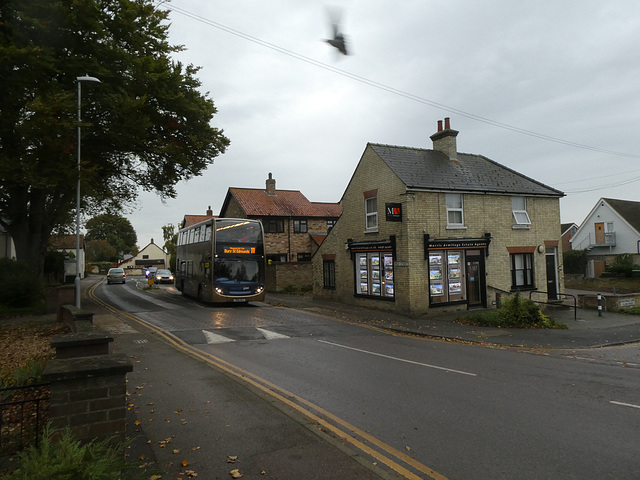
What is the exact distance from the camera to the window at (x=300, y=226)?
41344 millimetres

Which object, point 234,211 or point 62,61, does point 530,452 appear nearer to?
point 62,61

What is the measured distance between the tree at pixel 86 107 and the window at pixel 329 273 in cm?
860

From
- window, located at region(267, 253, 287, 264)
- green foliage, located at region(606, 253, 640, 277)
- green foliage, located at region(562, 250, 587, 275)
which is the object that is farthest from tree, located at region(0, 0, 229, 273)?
green foliage, located at region(562, 250, 587, 275)

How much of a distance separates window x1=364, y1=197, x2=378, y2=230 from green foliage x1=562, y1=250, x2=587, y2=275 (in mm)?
30946

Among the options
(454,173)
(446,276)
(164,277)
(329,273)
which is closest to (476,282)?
(446,276)

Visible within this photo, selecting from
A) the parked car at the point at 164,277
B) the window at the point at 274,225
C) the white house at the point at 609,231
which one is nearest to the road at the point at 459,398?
the window at the point at 274,225

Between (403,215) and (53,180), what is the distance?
13953 millimetres

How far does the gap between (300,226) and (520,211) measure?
2366 cm

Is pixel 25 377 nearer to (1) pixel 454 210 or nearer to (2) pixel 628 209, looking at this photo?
(1) pixel 454 210

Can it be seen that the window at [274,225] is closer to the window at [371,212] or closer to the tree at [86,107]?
the tree at [86,107]

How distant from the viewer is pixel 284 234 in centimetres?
4069

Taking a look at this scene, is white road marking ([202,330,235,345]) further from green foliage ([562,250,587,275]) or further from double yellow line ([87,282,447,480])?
green foliage ([562,250,587,275])

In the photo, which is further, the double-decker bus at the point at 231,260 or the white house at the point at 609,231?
the white house at the point at 609,231

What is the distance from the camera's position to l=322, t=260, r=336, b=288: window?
23.1 m
